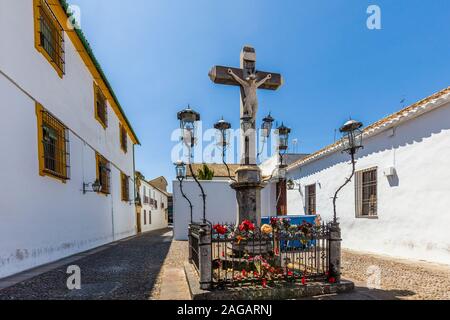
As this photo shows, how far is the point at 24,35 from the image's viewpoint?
5.08 metres

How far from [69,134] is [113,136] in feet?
Result: 15.6

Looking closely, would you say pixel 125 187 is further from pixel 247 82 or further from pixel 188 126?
pixel 247 82

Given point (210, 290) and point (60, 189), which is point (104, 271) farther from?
point (210, 290)

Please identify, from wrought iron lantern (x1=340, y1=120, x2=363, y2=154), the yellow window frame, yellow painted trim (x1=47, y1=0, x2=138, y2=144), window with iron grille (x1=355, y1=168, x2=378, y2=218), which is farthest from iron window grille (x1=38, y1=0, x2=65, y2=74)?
→ window with iron grille (x1=355, y1=168, x2=378, y2=218)

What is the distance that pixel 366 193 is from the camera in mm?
7770

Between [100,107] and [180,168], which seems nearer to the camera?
[180,168]

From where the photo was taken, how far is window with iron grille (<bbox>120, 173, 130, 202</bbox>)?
43.2 ft

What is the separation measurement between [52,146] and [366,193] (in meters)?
8.92

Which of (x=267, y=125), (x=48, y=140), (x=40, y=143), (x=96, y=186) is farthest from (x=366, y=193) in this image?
(x=48, y=140)

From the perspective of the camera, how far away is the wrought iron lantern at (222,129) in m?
5.14

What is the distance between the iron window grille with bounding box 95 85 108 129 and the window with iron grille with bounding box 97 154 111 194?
1449 millimetres

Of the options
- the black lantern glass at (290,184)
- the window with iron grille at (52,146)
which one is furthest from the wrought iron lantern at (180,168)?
the black lantern glass at (290,184)

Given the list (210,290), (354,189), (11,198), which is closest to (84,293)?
(210,290)
